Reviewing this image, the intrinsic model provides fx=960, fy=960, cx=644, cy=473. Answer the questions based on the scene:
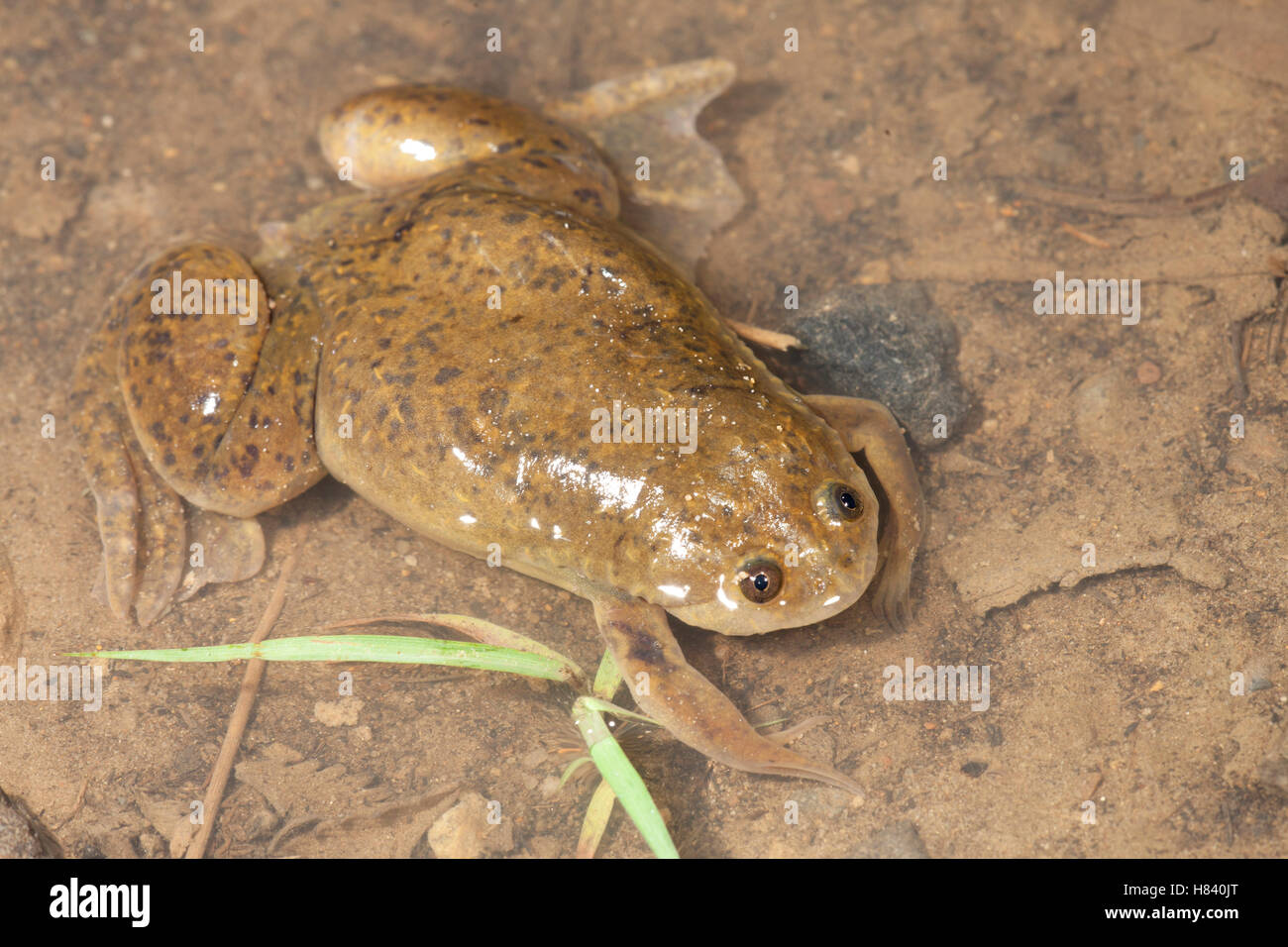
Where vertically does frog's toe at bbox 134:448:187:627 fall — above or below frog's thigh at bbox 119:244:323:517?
below

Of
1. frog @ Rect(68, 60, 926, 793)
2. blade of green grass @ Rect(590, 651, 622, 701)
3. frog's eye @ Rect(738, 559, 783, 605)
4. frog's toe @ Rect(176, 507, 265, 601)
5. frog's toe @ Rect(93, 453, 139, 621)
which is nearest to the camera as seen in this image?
frog's eye @ Rect(738, 559, 783, 605)

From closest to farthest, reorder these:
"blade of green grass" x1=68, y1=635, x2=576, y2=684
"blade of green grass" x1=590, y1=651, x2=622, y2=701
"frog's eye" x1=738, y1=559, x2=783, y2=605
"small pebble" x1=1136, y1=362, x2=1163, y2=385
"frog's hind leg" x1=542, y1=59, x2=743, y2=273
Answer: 1. "frog's eye" x1=738, y1=559, x2=783, y2=605
2. "blade of green grass" x1=68, y1=635, x2=576, y2=684
3. "blade of green grass" x1=590, y1=651, x2=622, y2=701
4. "small pebble" x1=1136, y1=362, x2=1163, y2=385
5. "frog's hind leg" x1=542, y1=59, x2=743, y2=273

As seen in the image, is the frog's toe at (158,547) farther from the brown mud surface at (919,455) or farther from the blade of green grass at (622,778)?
the blade of green grass at (622,778)

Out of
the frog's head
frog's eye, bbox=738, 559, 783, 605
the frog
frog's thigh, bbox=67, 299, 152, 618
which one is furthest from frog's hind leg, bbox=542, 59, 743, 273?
frog's thigh, bbox=67, 299, 152, 618

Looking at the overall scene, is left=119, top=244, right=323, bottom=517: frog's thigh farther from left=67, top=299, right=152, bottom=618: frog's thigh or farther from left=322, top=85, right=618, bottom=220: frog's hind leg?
left=322, top=85, right=618, bottom=220: frog's hind leg

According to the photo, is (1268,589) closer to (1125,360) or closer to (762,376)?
(1125,360)

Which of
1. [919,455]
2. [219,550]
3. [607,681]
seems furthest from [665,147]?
[219,550]
